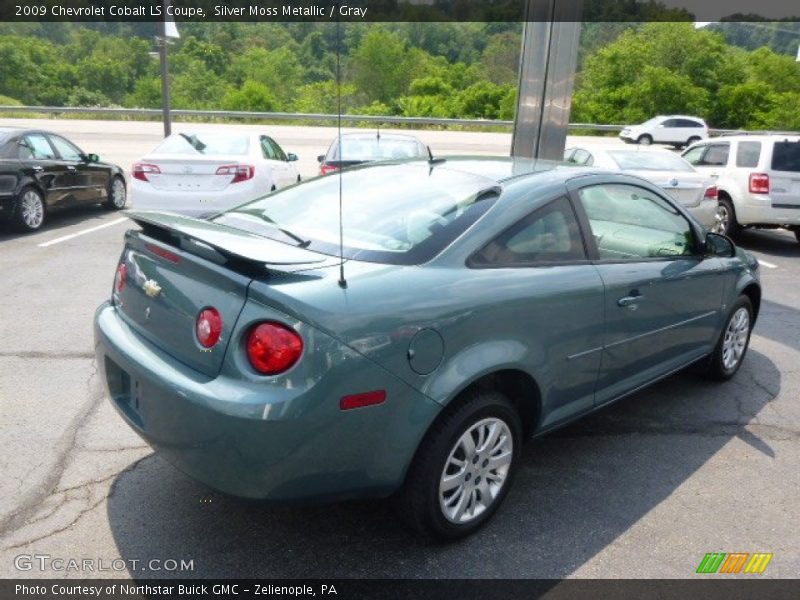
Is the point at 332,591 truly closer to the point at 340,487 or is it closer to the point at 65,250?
the point at 340,487

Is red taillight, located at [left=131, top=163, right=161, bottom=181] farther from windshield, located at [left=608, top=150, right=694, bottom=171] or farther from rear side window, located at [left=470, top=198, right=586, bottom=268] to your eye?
rear side window, located at [left=470, top=198, right=586, bottom=268]

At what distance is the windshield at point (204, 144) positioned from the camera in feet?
29.3

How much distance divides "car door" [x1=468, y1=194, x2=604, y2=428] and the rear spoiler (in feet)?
2.31

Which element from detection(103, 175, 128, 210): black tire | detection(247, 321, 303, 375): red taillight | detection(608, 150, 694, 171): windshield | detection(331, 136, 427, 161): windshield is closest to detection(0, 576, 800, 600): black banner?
detection(247, 321, 303, 375): red taillight

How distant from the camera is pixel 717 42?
49500 millimetres

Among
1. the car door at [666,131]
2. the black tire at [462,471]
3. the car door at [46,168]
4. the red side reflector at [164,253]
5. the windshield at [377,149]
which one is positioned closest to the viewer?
the black tire at [462,471]

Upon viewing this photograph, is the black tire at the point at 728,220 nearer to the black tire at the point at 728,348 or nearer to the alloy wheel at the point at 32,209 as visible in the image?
the black tire at the point at 728,348

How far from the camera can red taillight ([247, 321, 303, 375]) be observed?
7.57 ft

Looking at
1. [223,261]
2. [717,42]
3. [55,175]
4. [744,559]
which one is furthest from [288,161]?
[717,42]

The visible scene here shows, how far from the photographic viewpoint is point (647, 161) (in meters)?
9.05

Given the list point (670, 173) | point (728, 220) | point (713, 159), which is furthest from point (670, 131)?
point (670, 173)

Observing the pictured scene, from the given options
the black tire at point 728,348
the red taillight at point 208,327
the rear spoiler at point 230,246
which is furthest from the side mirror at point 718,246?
the red taillight at point 208,327

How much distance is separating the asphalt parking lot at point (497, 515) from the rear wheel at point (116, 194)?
7281mm

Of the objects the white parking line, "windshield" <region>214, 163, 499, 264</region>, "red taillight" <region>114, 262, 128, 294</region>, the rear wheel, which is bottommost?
the white parking line
